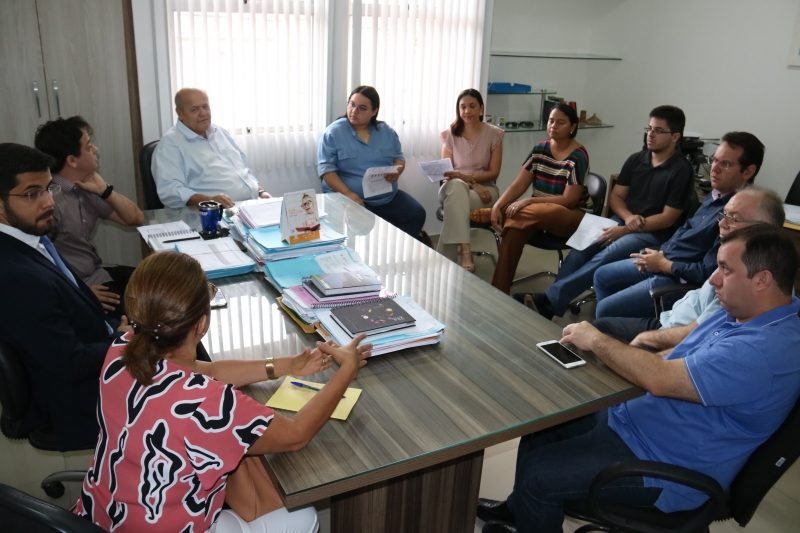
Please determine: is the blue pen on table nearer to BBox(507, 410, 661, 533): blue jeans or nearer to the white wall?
BBox(507, 410, 661, 533): blue jeans

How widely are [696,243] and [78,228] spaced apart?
9.15 ft

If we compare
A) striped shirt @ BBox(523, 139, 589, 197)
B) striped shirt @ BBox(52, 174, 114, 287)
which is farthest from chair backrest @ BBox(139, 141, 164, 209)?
striped shirt @ BBox(523, 139, 589, 197)

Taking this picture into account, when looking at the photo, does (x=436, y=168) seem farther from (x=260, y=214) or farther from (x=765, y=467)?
(x=765, y=467)

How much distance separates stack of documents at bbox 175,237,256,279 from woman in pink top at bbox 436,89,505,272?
2.01 m

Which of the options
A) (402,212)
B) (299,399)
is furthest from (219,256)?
(402,212)

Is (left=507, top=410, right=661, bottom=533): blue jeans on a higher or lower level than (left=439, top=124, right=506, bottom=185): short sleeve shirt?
lower

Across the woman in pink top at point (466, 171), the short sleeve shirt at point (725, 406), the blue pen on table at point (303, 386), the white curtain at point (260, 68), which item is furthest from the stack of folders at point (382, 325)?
the white curtain at point (260, 68)

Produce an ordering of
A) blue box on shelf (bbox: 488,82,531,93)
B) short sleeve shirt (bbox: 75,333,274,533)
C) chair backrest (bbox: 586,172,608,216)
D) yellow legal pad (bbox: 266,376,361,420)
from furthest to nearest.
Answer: blue box on shelf (bbox: 488,82,531,93) < chair backrest (bbox: 586,172,608,216) < yellow legal pad (bbox: 266,376,361,420) < short sleeve shirt (bbox: 75,333,274,533)

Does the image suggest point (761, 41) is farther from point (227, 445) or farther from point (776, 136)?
point (227, 445)

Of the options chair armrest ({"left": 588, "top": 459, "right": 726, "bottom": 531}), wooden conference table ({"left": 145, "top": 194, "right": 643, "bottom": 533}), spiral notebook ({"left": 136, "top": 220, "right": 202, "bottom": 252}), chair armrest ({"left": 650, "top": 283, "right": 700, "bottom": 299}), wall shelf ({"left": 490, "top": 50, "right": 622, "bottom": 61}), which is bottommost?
chair armrest ({"left": 588, "top": 459, "right": 726, "bottom": 531})

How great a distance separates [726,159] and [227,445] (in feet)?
8.99

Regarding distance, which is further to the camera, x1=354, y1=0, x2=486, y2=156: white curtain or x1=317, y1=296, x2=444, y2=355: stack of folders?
x1=354, y1=0, x2=486, y2=156: white curtain

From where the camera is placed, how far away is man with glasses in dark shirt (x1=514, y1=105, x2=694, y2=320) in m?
3.58

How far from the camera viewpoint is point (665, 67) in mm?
5227
